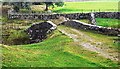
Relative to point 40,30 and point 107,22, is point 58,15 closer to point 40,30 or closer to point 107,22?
point 107,22

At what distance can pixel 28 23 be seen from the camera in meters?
74.4

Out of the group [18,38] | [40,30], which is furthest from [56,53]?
[18,38]

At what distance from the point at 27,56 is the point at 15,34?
29797 millimetres

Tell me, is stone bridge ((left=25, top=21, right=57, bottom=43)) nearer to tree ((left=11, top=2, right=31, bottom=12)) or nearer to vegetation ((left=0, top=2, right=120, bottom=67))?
vegetation ((left=0, top=2, right=120, bottom=67))

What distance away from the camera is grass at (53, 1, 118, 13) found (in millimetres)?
86613

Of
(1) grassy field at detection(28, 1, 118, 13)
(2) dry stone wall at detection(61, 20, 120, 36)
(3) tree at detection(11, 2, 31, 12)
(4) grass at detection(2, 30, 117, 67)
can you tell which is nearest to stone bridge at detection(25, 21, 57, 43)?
(2) dry stone wall at detection(61, 20, 120, 36)

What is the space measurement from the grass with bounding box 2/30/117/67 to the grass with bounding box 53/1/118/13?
147 ft

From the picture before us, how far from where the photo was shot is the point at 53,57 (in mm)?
36062

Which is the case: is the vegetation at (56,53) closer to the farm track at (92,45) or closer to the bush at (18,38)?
the bush at (18,38)

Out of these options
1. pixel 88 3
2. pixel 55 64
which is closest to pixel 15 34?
pixel 55 64

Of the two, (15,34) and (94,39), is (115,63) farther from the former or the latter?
(15,34)

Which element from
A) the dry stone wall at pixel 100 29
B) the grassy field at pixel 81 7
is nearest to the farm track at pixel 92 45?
the dry stone wall at pixel 100 29

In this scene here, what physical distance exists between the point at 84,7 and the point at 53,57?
5605 cm

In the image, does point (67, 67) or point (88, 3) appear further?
point (88, 3)
